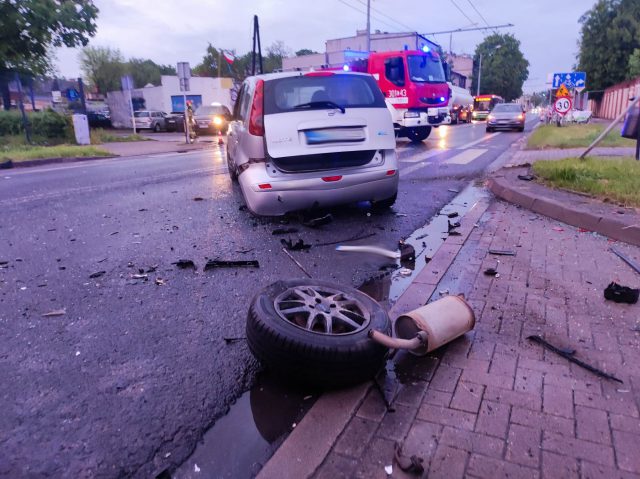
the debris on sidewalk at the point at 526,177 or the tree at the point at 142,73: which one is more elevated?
the tree at the point at 142,73

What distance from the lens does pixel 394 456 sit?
1.94 m

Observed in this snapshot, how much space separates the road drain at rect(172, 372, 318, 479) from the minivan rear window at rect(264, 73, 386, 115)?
3.74 metres

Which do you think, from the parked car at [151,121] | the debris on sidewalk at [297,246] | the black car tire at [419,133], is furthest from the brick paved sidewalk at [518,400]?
the parked car at [151,121]

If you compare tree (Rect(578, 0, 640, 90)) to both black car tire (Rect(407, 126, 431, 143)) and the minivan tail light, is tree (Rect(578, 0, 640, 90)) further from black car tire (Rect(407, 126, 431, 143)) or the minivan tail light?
the minivan tail light

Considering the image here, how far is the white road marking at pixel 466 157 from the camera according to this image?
11945mm

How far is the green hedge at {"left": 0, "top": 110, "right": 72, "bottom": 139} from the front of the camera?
782 inches

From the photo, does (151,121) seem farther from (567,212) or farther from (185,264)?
(567,212)

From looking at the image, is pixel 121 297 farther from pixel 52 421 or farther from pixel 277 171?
pixel 277 171

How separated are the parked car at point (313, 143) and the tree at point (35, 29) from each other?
21.6 meters

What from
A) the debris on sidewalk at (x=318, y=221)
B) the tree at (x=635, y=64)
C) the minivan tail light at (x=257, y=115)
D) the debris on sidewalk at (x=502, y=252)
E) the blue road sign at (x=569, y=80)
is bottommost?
the debris on sidewalk at (x=502, y=252)

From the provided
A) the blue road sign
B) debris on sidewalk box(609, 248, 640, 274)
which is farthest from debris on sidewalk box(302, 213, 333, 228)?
the blue road sign

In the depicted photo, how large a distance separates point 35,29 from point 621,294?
92.9 ft

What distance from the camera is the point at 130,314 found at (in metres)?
3.36

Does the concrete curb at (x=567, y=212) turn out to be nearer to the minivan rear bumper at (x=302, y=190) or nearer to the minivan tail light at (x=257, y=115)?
the minivan rear bumper at (x=302, y=190)
